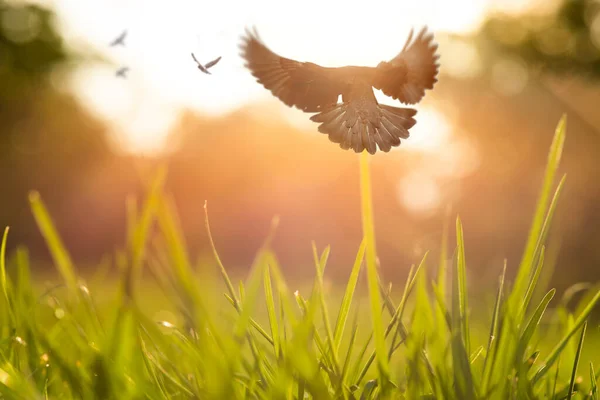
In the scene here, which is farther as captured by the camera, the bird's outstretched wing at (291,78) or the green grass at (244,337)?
the bird's outstretched wing at (291,78)

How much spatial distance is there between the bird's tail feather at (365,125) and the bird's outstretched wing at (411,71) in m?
0.03

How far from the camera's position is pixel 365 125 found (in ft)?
1.74

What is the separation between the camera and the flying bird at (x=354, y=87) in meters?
0.52

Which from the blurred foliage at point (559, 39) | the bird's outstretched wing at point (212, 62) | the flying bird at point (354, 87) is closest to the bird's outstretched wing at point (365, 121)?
the flying bird at point (354, 87)

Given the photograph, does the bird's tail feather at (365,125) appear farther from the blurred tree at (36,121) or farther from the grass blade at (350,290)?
the blurred tree at (36,121)

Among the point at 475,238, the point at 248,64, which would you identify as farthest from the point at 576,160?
the point at 248,64

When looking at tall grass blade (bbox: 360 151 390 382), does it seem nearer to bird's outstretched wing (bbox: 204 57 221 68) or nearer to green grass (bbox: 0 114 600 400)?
green grass (bbox: 0 114 600 400)

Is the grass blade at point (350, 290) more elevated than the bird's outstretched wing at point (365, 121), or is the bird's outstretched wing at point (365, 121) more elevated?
the bird's outstretched wing at point (365, 121)

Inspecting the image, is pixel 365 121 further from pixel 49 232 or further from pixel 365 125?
pixel 49 232

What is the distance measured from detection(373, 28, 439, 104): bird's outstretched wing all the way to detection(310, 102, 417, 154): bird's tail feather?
30 millimetres

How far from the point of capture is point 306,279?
18.7 feet

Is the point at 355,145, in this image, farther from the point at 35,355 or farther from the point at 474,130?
the point at 474,130

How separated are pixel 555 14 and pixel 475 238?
3789 millimetres

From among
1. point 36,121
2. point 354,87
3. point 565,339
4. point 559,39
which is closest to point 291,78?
point 354,87
